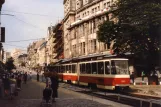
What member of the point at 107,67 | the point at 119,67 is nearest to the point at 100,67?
the point at 107,67

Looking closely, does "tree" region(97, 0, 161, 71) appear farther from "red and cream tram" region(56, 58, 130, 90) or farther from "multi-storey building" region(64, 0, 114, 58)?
"multi-storey building" region(64, 0, 114, 58)

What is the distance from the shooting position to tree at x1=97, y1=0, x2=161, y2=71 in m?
31.7

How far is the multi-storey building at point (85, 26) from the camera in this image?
59312mm

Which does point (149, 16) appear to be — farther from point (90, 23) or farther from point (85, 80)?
point (90, 23)

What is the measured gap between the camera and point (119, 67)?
28953 mm

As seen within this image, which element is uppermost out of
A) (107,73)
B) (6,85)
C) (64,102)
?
(107,73)

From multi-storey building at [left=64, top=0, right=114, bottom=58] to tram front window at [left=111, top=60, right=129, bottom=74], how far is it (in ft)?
81.0

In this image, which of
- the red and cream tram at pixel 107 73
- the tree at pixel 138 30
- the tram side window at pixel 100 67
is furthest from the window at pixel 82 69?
the tram side window at pixel 100 67

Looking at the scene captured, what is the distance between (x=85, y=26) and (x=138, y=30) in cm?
3550

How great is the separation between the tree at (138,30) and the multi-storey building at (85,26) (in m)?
17.2

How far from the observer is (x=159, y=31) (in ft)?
104

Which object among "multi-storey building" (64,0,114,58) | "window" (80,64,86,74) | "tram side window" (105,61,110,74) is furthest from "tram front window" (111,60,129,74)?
"multi-storey building" (64,0,114,58)

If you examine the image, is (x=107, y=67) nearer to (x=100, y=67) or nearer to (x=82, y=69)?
(x=100, y=67)

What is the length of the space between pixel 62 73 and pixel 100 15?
56.0 ft
